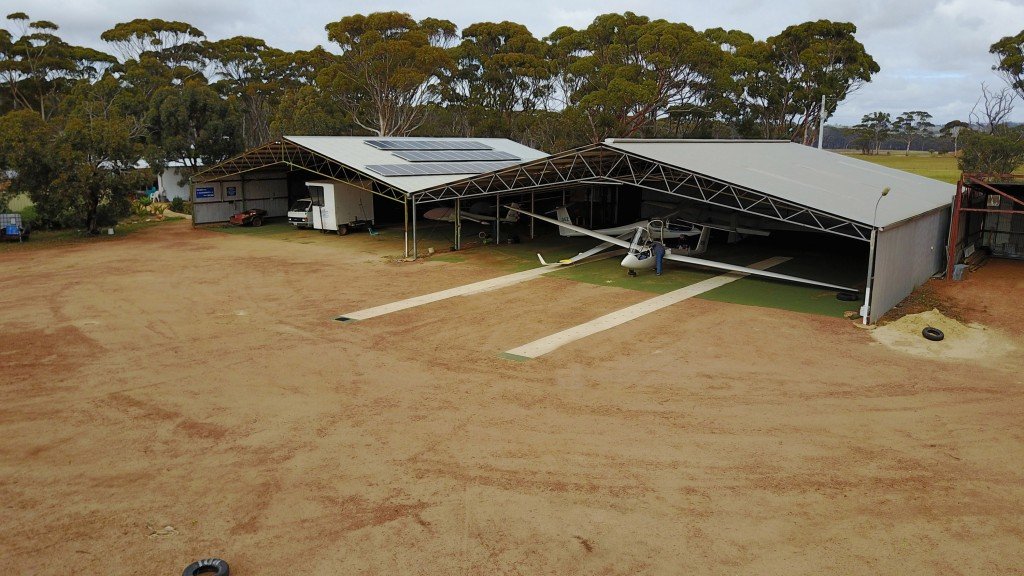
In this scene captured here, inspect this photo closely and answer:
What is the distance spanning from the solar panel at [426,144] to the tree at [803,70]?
25.1 meters

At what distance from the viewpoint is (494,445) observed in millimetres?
10227

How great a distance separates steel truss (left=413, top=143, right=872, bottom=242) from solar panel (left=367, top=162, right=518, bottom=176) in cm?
173

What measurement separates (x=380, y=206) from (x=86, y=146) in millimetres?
13384

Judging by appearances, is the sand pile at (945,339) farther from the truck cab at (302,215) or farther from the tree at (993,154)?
the tree at (993,154)

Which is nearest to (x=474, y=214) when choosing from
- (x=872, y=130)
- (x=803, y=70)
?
(x=803, y=70)

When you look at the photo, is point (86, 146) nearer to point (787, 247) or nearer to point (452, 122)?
point (787, 247)

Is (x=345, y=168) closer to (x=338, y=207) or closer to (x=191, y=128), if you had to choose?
(x=338, y=207)

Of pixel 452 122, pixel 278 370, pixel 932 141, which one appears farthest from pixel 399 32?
pixel 932 141

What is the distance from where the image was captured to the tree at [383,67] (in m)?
48.2

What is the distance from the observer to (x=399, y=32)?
50.3 m

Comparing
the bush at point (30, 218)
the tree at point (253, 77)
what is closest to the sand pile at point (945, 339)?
the bush at point (30, 218)

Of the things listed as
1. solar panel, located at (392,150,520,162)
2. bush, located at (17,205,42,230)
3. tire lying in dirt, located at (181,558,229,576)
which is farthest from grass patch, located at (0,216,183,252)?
tire lying in dirt, located at (181,558,229,576)

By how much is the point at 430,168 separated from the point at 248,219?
1172cm

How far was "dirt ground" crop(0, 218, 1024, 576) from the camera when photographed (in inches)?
303
